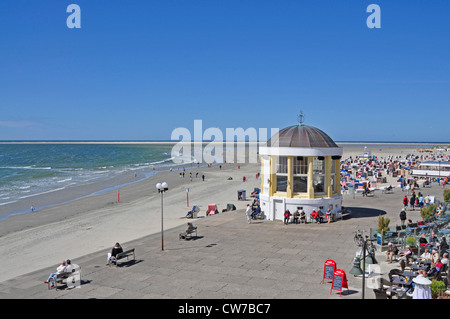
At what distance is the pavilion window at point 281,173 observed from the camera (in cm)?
2039

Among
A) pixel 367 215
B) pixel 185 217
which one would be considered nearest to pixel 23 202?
pixel 185 217

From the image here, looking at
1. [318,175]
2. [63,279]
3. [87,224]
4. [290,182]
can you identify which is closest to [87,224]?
[87,224]

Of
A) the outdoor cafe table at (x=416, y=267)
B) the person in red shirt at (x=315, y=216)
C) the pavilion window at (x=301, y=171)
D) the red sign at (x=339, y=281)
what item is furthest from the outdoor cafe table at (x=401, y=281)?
the pavilion window at (x=301, y=171)

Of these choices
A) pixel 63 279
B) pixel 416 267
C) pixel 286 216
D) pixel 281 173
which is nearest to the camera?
pixel 416 267

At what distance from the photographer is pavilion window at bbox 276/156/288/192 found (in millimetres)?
20391

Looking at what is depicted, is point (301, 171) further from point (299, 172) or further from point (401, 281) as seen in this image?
point (401, 281)

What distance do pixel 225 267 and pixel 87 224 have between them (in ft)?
50.3

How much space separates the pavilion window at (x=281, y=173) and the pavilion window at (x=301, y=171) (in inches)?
20.7

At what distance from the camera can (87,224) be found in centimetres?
2467

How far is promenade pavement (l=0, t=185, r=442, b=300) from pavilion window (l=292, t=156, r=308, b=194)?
8.06 ft

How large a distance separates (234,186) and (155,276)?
31.7m

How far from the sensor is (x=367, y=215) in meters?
21.0

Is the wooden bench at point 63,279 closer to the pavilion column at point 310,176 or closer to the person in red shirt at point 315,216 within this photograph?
the person in red shirt at point 315,216
